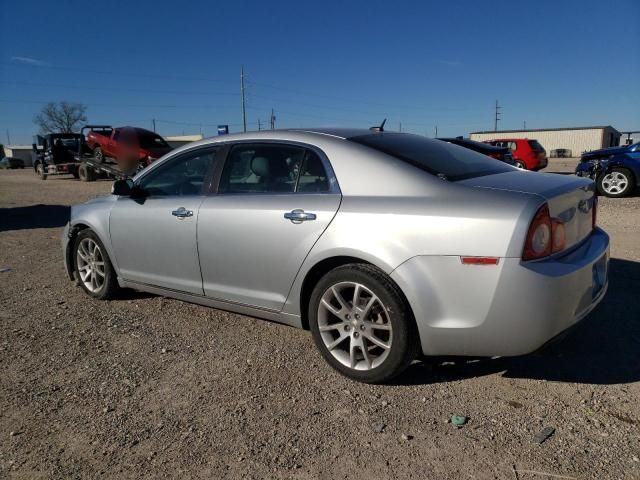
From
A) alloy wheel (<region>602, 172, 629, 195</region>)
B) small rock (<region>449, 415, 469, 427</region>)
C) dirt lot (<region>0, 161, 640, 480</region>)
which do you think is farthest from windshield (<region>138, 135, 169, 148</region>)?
small rock (<region>449, 415, 469, 427</region>)

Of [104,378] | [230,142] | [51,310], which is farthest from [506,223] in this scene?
[51,310]

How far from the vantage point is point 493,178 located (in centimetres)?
306

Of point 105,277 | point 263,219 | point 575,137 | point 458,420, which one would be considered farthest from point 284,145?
point 575,137

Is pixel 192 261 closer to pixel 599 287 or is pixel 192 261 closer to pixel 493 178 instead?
pixel 493 178

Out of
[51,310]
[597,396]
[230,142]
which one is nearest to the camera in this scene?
[597,396]

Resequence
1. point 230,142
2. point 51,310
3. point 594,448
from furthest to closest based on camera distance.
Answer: point 51,310
point 230,142
point 594,448

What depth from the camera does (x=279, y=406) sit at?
9.21 feet

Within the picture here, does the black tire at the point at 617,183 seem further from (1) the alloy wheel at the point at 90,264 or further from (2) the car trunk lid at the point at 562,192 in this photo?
(1) the alloy wheel at the point at 90,264

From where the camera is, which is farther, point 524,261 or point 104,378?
point 104,378

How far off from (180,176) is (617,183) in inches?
444

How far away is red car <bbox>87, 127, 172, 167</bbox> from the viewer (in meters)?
17.5

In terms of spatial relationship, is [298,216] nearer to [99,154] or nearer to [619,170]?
[619,170]

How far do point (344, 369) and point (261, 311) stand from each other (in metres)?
0.75

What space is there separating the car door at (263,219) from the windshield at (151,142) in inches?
607
